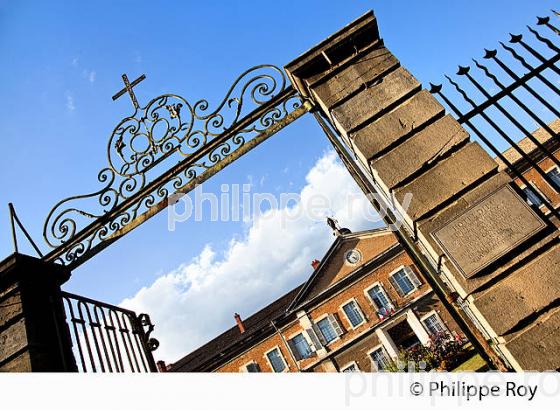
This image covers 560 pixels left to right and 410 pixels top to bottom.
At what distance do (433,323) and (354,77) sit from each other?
84.0ft

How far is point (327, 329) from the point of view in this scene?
2694cm

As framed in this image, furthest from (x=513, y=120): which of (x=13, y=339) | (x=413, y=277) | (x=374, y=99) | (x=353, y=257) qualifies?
(x=353, y=257)

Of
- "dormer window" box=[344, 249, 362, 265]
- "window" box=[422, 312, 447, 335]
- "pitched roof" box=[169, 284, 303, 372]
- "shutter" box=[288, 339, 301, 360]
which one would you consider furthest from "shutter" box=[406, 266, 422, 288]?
"shutter" box=[288, 339, 301, 360]

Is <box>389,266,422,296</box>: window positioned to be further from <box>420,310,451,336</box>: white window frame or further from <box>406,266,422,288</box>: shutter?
<box>420,310,451,336</box>: white window frame

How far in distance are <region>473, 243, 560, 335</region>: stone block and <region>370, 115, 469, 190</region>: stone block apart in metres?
1.10

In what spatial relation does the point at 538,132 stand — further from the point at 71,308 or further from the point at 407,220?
the point at 71,308

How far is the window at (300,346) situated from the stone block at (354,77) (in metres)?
25.4

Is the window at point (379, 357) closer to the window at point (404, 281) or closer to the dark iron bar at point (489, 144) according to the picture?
the window at point (404, 281)

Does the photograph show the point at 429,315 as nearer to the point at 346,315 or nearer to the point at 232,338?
the point at 346,315

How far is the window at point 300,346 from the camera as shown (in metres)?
26.5

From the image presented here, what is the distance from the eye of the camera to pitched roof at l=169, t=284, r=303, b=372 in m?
27.2

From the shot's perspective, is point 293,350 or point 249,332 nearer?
point 293,350

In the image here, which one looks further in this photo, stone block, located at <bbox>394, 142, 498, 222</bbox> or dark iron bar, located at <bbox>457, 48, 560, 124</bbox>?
dark iron bar, located at <bbox>457, 48, 560, 124</bbox>

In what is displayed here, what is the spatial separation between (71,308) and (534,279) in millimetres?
4716
